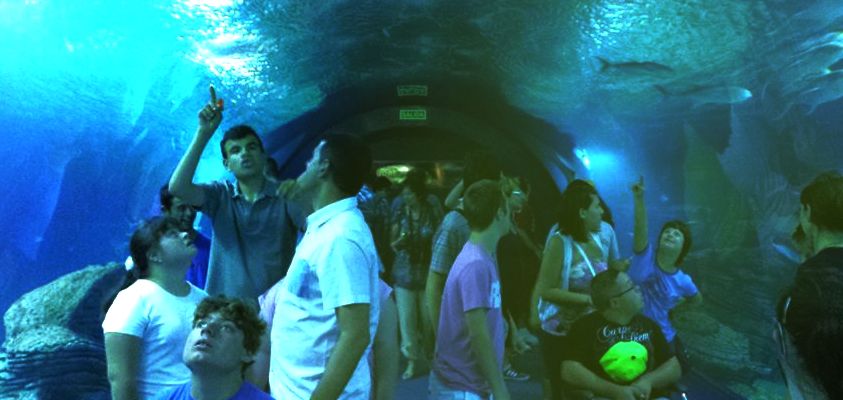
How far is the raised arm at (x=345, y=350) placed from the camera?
8.07ft

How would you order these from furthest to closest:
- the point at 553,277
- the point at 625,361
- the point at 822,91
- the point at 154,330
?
the point at 822,91, the point at 553,277, the point at 625,361, the point at 154,330

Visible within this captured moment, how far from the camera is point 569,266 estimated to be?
16.1ft

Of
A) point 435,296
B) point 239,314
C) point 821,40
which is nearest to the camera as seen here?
point 239,314

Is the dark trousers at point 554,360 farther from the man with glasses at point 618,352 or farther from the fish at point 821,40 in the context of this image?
the fish at point 821,40

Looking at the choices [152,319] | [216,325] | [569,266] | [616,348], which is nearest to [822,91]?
[569,266]

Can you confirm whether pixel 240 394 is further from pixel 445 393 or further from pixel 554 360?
pixel 554 360

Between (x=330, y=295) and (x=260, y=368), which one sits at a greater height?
(x=330, y=295)

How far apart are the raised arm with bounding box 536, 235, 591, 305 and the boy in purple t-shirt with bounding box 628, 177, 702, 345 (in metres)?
1.31

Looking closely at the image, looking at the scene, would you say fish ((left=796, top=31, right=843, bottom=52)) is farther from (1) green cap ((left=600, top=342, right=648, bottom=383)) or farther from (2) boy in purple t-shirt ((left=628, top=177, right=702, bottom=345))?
(1) green cap ((left=600, top=342, right=648, bottom=383))

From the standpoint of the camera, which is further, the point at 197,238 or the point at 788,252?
the point at 788,252

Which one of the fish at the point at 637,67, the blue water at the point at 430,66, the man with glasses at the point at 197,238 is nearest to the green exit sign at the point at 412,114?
the blue water at the point at 430,66

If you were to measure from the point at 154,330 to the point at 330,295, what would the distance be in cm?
103

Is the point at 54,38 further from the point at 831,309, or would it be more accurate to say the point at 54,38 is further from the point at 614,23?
the point at 831,309

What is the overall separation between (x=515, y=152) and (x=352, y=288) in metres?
10.1
